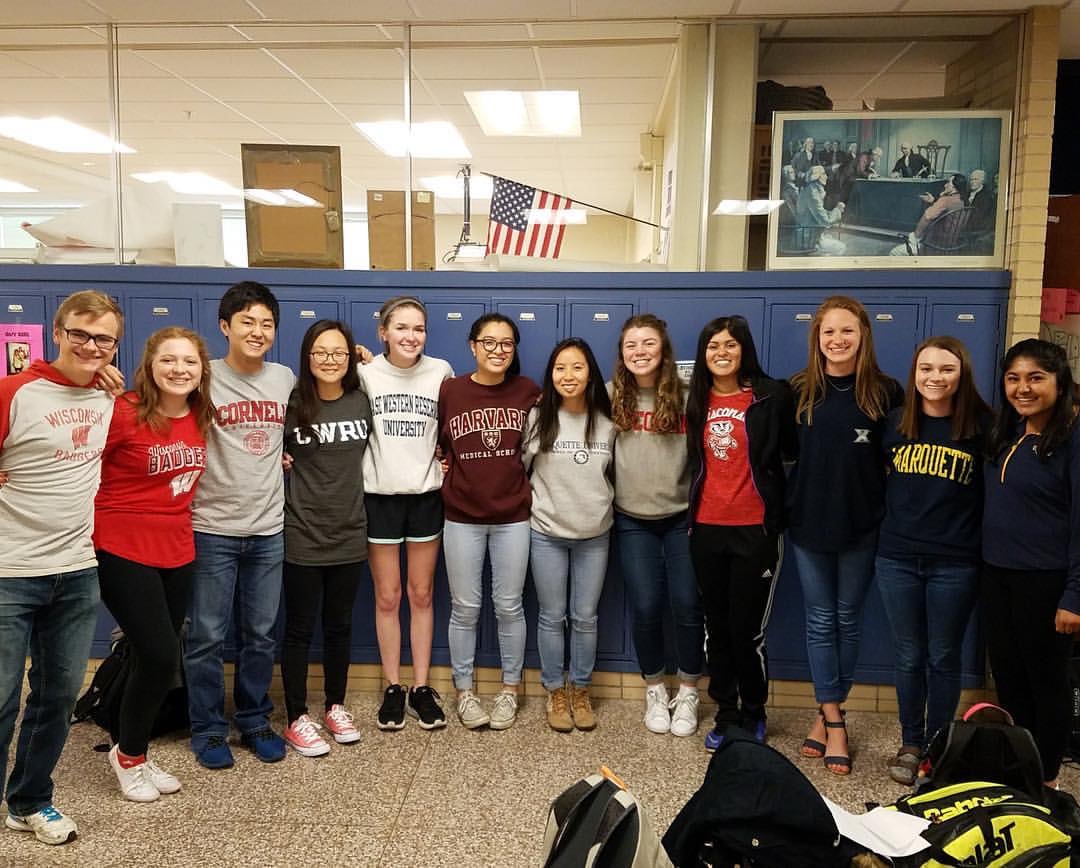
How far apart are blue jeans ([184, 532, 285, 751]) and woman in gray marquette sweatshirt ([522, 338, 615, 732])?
1.01m

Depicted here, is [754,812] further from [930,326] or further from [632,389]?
[930,326]

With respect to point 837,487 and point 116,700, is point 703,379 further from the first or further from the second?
point 116,700

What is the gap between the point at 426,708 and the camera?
10.5 ft

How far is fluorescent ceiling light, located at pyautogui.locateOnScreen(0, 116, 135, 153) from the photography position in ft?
20.4

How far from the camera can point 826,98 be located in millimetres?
3574

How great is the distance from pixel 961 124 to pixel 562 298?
5.99 feet

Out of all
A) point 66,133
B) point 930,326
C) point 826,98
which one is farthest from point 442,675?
point 66,133

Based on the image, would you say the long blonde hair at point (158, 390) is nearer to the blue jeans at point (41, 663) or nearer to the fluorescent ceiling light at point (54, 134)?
the blue jeans at point (41, 663)

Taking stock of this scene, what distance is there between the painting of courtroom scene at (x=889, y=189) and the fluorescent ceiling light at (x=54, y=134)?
510 cm

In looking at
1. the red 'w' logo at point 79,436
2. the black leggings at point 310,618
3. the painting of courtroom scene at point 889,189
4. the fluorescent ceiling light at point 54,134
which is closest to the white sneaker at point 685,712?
the black leggings at point 310,618

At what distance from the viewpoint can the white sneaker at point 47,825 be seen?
2365 millimetres

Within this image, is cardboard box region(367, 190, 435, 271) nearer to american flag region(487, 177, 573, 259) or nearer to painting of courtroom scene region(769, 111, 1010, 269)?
american flag region(487, 177, 573, 259)

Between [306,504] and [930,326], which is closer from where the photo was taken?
[306,504]

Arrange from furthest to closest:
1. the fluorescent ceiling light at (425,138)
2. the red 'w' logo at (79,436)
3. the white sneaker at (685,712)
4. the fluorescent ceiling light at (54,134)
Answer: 1. the fluorescent ceiling light at (54,134)
2. the fluorescent ceiling light at (425,138)
3. the white sneaker at (685,712)
4. the red 'w' logo at (79,436)
